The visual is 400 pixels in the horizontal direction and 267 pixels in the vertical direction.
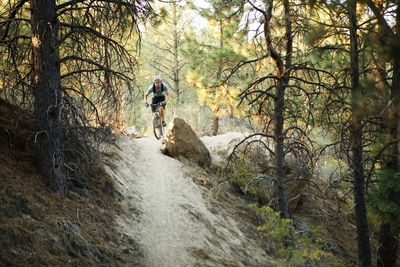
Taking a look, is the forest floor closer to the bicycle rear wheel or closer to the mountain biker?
the bicycle rear wheel

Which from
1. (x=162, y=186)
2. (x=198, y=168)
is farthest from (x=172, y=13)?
(x=162, y=186)

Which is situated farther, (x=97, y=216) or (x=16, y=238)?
(x=97, y=216)

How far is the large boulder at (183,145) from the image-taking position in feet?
34.9

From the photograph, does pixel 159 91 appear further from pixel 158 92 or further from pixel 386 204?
pixel 386 204

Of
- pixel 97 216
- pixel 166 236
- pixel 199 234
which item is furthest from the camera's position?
pixel 199 234

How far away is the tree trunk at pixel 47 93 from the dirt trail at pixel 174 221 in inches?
69.0

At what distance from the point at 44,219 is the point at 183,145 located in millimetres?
6751

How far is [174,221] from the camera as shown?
21.6ft

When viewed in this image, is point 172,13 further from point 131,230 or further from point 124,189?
point 131,230

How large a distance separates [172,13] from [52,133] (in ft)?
42.7

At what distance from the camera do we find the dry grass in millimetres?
3455

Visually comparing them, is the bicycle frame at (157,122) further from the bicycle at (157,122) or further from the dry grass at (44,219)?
the dry grass at (44,219)

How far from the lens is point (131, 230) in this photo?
577 cm

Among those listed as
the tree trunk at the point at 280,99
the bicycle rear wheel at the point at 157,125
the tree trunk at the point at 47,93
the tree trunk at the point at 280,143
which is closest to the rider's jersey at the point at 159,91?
the bicycle rear wheel at the point at 157,125
